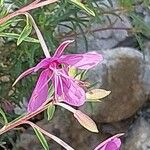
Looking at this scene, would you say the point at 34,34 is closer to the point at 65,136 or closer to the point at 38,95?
the point at 38,95

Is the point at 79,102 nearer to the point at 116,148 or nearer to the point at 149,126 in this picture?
the point at 116,148

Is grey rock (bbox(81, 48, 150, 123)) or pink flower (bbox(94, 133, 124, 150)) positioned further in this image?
grey rock (bbox(81, 48, 150, 123))

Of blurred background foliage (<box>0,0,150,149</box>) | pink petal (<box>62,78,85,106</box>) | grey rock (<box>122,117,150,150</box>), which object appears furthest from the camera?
grey rock (<box>122,117,150,150</box>)

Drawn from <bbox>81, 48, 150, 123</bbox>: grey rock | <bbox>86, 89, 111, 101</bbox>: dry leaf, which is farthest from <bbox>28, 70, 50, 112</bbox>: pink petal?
<bbox>81, 48, 150, 123</bbox>: grey rock

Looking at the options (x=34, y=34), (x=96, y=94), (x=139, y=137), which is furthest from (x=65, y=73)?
(x=139, y=137)

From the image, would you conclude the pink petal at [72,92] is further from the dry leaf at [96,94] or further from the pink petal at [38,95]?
the dry leaf at [96,94]

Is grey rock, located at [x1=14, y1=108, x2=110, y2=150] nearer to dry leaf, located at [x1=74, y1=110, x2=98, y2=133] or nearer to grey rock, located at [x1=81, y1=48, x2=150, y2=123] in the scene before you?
grey rock, located at [x1=81, y1=48, x2=150, y2=123]
